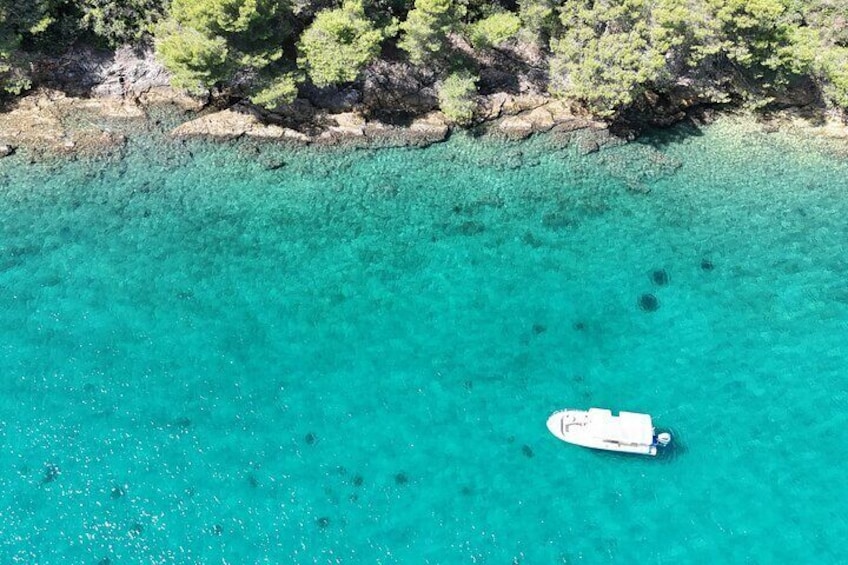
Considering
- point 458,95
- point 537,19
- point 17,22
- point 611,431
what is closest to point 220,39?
point 17,22

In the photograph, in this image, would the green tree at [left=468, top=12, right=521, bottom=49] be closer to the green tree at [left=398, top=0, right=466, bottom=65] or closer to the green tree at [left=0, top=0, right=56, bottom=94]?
the green tree at [left=398, top=0, right=466, bottom=65]

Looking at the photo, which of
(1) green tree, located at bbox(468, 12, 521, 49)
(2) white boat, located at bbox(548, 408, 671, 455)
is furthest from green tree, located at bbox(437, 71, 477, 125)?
(2) white boat, located at bbox(548, 408, 671, 455)

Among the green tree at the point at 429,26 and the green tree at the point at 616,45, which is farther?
the green tree at the point at 429,26

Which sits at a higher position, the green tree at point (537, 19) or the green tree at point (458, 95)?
the green tree at point (537, 19)

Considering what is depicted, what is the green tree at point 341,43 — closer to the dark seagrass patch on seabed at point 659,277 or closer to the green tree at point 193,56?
the green tree at point 193,56

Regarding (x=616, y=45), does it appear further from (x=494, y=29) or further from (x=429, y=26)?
(x=429, y=26)

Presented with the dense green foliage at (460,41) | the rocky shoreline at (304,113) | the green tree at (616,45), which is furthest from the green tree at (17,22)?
the green tree at (616,45)
